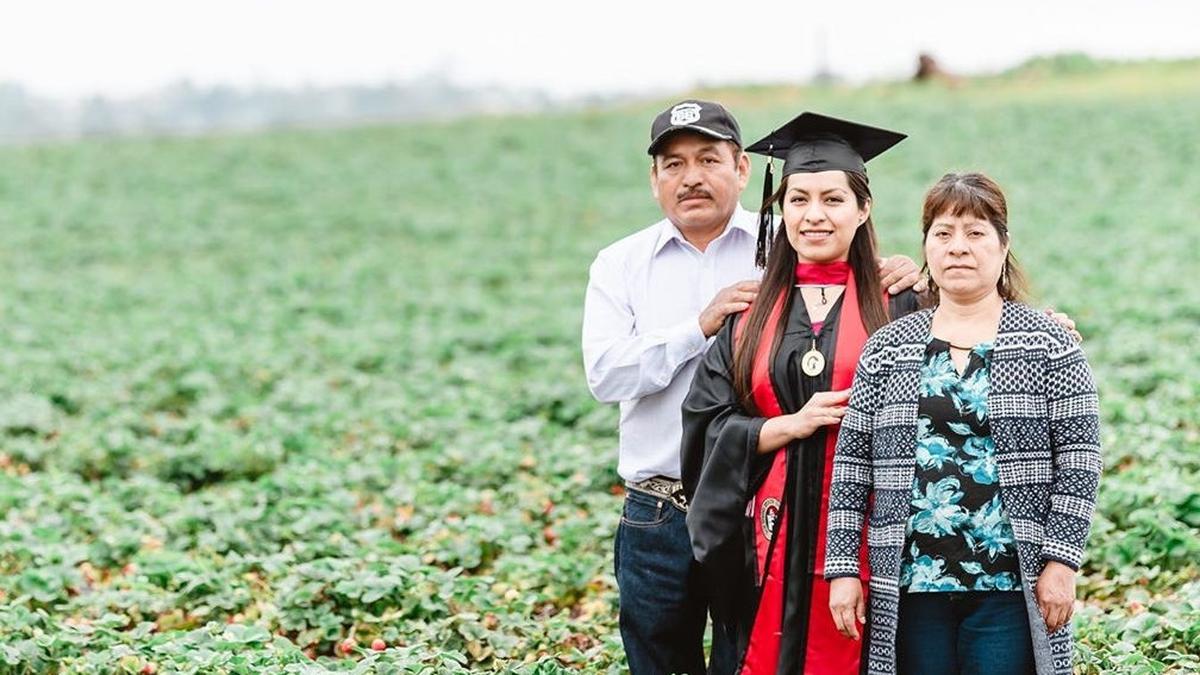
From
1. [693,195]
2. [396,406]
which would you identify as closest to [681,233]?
[693,195]

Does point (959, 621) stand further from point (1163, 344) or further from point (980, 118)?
point (980, 118)

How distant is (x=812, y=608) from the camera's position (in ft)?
12.3

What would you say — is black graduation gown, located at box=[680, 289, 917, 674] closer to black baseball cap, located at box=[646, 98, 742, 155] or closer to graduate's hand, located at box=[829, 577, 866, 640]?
graduate's hand, located at box=[829, 577, 866, 640]

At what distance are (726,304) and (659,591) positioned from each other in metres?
0.99

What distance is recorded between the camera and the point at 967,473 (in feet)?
11.4

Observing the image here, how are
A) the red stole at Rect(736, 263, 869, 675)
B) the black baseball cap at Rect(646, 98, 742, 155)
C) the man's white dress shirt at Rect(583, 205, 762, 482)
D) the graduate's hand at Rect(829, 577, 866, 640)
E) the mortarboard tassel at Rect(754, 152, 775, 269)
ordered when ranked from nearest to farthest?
the graduate's hand at Rect(829, 577, 866, 640) → the red stole at Rect(736, 263, 869, 675) → the mortarboard tassel at Rect(754, 152, 775, 269) → the black baseball cap at Rect(646, 98, 742, 155) → the man's white dress shirt at Rect(583, 205, 762, 482)

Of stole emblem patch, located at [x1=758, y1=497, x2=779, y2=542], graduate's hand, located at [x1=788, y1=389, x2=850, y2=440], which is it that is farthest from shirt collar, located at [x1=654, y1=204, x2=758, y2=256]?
stole emblem patch, located at [x1=758, y1=497, x2=779, y2=542]

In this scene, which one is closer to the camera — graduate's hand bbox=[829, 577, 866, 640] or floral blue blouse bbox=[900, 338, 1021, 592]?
floral blue blouse bbox=[900, 338, 1021, 592]

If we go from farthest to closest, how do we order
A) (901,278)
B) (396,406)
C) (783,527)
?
(396,406)
(901,278)
(783,527)

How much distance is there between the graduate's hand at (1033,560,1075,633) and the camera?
3.42m

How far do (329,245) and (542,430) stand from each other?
528 inches

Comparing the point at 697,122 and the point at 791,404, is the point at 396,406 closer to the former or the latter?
the point at 697,122

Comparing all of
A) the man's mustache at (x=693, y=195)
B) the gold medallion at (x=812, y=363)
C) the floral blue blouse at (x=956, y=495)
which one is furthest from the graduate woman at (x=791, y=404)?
the man's mustache at (x=693, y=195)

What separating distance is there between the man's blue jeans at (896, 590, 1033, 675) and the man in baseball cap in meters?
0.79
